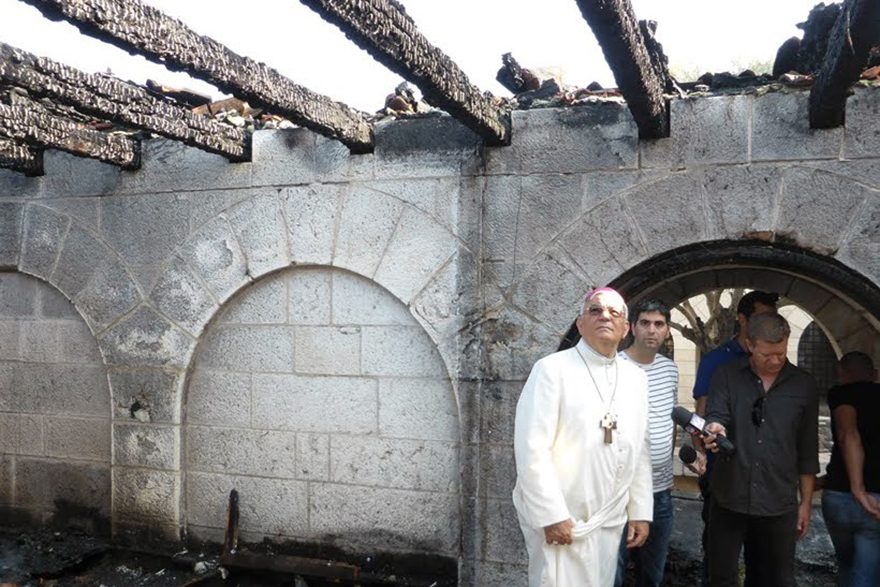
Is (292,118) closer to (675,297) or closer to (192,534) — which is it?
(192,534)

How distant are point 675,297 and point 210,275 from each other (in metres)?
4.21

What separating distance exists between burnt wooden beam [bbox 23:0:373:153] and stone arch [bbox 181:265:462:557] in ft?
3.80

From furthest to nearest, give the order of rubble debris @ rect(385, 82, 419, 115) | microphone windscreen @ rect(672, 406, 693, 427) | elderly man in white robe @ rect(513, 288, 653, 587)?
rubble debris @ rect(385, 82, 419, 115), microphone windscreen @ rect(672, 406, 693, 427), elderly man in white robe @ rect(513, 288, 653, 587)

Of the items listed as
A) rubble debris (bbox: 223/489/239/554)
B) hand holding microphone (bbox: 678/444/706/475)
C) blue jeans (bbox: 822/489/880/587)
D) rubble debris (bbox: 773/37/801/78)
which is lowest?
rubble debris (bbox: 223/489/239/554)

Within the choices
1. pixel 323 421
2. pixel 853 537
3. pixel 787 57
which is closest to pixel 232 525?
pixel 323 421

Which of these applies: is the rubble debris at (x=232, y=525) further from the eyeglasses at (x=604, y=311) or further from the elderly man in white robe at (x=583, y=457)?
the eyeglasses at (x=604, y=311)

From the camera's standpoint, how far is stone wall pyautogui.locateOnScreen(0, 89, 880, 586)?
358cm

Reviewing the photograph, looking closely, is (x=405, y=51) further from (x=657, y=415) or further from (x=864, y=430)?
(x=864, y=430)

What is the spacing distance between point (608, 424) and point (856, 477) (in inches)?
52.6

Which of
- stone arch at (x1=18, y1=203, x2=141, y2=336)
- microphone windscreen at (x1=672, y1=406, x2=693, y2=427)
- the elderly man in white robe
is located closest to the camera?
the elderly man in white robe

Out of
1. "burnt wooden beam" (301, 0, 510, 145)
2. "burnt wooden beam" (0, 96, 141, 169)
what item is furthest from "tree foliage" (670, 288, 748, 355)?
"burnt wooden beam" (0, 96, 141, 169)

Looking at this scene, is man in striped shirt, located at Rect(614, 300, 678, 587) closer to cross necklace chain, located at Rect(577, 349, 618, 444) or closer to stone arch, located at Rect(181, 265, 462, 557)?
cross necklace chain, located at Rect(577, 349, 618, 444)

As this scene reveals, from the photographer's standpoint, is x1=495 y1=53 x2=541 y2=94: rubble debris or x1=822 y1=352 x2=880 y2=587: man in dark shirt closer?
x1=822 y1=352 x2=880 y2=587: man in dark shirt

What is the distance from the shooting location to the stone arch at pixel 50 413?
4797 millimetres
